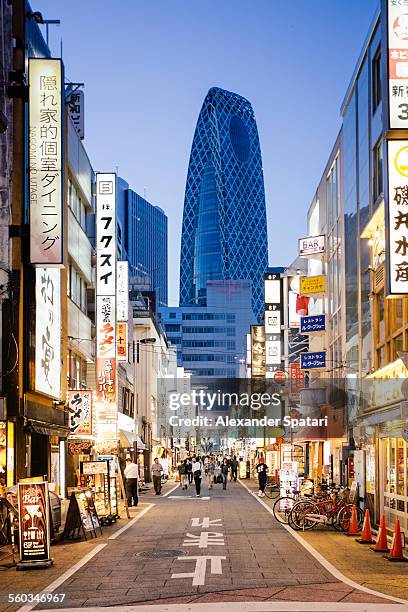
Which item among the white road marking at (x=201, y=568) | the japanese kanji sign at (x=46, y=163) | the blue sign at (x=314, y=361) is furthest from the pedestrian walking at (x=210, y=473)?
the white road marking at (x=201, y=568)

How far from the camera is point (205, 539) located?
21797 mm

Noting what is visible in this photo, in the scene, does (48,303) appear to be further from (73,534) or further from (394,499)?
(394,499)

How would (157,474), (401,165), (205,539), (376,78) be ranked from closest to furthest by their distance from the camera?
(401,165), (205,539), (376,78), (157,474)

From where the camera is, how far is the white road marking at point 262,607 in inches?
464

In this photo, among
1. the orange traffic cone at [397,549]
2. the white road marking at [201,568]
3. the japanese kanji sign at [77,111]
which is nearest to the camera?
the white road marking at [201,568]

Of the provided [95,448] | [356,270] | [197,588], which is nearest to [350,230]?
[356,270]

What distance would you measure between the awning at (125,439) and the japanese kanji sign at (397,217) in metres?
30.0

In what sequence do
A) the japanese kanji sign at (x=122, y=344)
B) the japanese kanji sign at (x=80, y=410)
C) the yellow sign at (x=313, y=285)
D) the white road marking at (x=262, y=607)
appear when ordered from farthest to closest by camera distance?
1. the yellow sign at (x=313, y=285)
2. the japanese kanji sign at (x=122, y=344)
3. the japanese kanji sign at (x=80, y=410)
4. the white road marking at (x=262, y=607)

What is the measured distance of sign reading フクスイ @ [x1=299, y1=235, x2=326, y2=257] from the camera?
50406 millimetres

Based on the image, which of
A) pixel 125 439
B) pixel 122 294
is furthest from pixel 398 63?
pixel 125 439

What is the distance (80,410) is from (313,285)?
21243mm

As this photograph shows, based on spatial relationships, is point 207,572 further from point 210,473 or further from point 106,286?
point 210,473

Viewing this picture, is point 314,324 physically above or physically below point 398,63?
below

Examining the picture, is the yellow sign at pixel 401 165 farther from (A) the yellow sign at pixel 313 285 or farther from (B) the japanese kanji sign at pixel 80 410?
(A) the yellow sign at pixel 313 285
